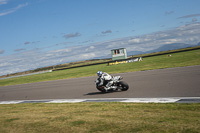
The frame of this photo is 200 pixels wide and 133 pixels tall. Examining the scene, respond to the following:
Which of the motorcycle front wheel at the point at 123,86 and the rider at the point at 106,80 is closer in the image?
the motorcycle front wheel at the point at 123,86

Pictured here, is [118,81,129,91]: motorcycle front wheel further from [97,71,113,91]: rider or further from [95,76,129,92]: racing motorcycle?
[97,71,113,91]: rider

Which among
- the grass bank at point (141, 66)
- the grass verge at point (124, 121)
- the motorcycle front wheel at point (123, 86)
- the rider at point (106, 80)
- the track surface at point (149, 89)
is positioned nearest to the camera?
the grass verge at point (124, 121)

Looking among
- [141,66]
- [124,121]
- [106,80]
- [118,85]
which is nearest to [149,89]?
[118,85]

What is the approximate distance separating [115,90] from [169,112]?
6904 mm

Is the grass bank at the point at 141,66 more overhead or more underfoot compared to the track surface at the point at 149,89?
more overhead

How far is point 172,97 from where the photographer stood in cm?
953

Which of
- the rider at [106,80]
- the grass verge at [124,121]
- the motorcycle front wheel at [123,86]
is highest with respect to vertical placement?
the rider at [106,80]

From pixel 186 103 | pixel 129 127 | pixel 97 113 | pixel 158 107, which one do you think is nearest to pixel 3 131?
pixel 97 113

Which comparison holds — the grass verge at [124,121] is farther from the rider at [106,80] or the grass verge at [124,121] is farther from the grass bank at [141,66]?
the grass bank at [141,66]

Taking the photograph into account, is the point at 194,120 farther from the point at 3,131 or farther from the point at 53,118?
the point at 3,131

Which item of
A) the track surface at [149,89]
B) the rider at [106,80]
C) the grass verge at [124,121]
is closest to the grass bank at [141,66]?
the track surface at [149,89]

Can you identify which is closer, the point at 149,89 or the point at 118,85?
the point at 149,89

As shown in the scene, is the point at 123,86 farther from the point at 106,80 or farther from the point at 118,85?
the point at 106,80

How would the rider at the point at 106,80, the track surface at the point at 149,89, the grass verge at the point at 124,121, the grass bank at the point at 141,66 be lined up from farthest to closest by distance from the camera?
the grass bank at the point at 141,66
the rider at the point at 106,80
the track surface at the point at 149,89
the grass verge at the point at 124,121
